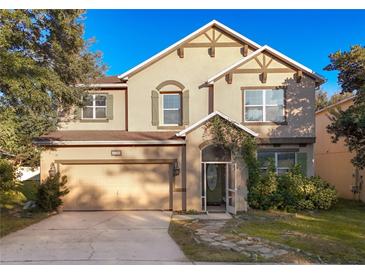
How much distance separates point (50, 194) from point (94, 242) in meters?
6.21

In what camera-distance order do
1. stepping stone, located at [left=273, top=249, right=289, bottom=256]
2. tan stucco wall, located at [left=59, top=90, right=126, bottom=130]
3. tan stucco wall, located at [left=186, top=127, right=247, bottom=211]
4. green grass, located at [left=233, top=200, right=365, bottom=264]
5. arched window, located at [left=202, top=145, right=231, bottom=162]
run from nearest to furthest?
1. stepping stone, located at [left=273, top=249, right=289, bottom=256]
2. green grass, located at [left=233, top=200, right=365, bottom=264]
3. tan stucco wall, located at [left=186, top=127, right=247, bottom=211]
4. arched window, located at [left=202, top=145, right=231, bottom=162]
5. tan stucco wall, located at [left=59, top=90, right=126, bottom=130]

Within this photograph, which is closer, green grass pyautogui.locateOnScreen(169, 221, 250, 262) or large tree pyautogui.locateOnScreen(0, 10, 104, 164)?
green grass pyautogui.locateOnScreen(169, 221, 250, 262)

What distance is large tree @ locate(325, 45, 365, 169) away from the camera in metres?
15.0

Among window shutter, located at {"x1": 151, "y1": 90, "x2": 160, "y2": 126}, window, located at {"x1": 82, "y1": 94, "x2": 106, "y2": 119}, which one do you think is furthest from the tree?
window, located at {"x1": 82, "y1": 94, "x2": 106, "y2": 119}

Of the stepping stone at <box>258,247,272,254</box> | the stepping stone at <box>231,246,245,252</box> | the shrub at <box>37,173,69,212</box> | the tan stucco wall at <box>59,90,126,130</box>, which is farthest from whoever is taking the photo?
the tan stucco wall at <box>59,90,126,130</box>

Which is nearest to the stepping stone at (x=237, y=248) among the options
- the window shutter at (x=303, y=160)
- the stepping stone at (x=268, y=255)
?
the stepping stone at (x=268, y=255)

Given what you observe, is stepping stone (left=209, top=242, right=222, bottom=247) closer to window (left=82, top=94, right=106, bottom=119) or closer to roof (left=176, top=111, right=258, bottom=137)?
roof (left=176, top=111, right=258, bottom=137)

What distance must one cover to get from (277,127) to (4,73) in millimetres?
11704

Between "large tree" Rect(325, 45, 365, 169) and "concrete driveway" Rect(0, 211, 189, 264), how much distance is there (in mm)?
7946

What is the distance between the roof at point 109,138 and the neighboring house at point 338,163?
8845mm

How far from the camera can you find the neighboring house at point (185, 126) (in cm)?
1633

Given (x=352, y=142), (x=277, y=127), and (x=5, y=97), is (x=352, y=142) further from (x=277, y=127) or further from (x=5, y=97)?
(x=5, y=97)

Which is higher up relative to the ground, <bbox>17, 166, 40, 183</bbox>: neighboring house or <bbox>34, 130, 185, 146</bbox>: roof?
<bbox>34, 130, 185, 146</bbox>: roof

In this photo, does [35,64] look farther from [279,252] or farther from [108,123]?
[279,252]
